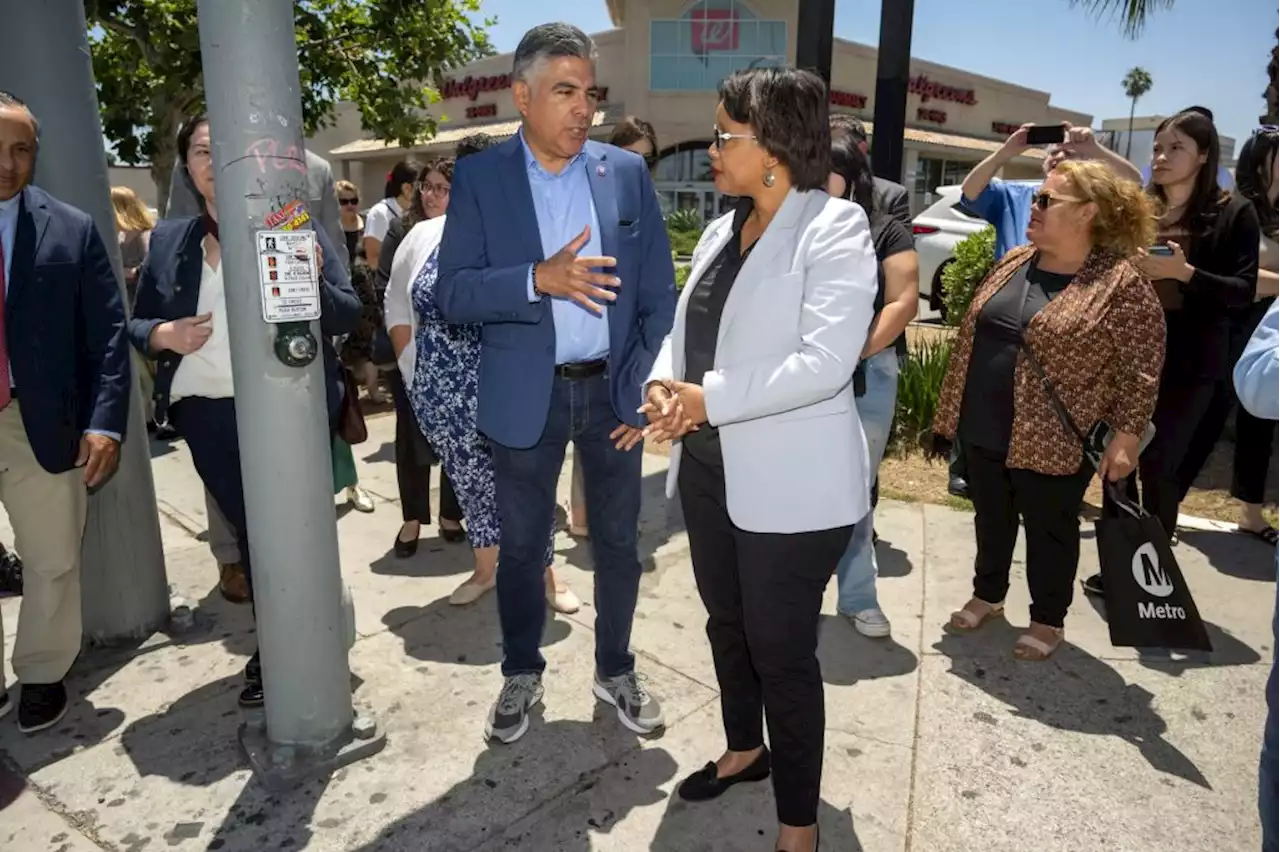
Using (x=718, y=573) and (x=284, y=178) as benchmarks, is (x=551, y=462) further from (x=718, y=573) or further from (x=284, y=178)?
(x=284, y=178)

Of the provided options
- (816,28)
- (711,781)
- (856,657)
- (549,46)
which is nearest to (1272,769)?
(711,781)

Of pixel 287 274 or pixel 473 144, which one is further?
pixel 473 144

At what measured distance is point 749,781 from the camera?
9.11 ft

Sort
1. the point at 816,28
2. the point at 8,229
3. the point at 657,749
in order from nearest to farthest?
the point at 8,229, the point at 657,749, the point at 816,28

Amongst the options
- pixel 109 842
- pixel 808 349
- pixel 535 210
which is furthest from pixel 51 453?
pixel 808 349

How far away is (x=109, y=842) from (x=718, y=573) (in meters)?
1.81

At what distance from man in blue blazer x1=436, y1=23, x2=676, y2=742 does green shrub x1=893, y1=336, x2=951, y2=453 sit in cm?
384

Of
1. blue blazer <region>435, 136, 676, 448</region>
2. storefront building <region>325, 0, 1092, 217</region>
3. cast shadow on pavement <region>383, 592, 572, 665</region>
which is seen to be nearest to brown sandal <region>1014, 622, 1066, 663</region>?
cast shadow on pavement <region>383, 592, 572, 665</region>

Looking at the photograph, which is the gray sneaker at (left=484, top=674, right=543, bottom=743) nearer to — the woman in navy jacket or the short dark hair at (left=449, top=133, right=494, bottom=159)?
the woman in navy jacket

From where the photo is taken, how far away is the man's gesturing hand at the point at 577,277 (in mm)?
2451

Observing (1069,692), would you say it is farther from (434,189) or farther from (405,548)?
(434,189)

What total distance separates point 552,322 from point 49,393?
1599 mm

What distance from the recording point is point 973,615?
12.6 feet

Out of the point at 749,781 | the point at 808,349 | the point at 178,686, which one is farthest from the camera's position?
the point at 178,686
